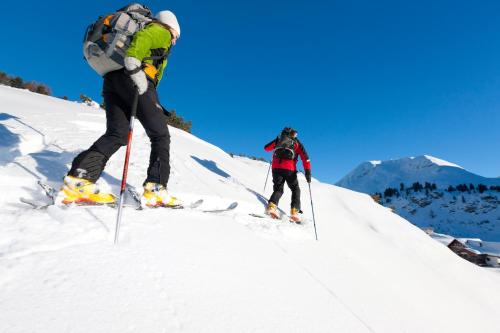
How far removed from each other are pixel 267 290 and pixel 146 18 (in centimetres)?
294

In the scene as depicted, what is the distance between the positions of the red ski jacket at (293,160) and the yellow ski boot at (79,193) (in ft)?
15.3

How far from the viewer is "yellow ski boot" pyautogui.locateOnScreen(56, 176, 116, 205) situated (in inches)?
123

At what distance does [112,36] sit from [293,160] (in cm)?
511

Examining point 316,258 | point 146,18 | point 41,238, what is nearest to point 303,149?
point 316,258

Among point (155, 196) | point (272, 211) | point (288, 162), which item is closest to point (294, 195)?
point (288, 162)

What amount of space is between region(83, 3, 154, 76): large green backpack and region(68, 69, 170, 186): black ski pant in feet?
0.57

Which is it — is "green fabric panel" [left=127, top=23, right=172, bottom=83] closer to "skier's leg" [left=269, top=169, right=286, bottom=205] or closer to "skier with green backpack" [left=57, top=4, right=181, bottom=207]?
"skier with green backpack" [left=57, top=4, right=181, bottom=207]

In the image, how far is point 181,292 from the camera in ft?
6.47

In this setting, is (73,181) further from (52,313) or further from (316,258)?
(316,258)

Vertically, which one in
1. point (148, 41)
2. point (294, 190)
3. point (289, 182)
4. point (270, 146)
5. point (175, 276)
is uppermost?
point (270, 146)

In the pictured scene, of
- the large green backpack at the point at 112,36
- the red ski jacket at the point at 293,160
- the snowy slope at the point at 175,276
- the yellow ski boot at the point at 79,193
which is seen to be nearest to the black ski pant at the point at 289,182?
the red ski jacket at the point at 293,160

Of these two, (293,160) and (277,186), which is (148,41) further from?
(293,160)

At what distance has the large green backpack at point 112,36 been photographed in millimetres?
3078

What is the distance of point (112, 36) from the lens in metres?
3.08
